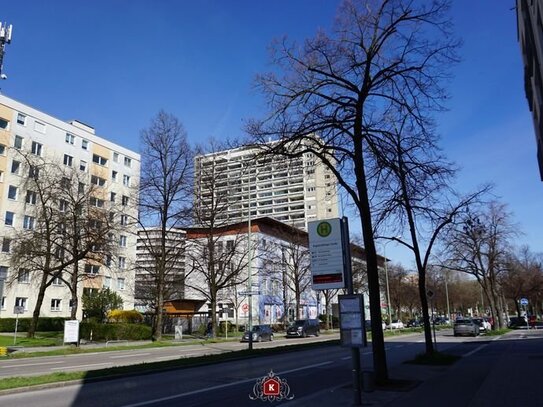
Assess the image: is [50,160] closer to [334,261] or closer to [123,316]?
[123,316]

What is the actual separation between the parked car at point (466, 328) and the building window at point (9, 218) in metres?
46.6

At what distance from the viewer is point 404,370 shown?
15992mm

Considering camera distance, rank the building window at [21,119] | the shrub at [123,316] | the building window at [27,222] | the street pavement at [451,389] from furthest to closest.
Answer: the building window at [21,119] → the building window at [27,222] → the shrub at [123,316] → the street pavement at [451,389]

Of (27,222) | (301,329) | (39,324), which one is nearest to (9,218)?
(27,222)

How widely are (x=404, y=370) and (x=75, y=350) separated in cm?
1944

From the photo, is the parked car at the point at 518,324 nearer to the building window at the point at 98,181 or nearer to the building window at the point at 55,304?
the building window at the point at 55,304

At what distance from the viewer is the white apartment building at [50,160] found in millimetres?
51469

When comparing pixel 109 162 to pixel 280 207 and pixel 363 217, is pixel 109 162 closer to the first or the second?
pixel 363 217

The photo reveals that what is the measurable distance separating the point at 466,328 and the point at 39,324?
132ft

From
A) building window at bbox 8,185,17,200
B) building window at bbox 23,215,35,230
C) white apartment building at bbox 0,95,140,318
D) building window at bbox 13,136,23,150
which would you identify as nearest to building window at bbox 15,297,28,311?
white apartment building at bbox 0,95,140,318

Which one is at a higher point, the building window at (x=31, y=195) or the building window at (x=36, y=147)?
the building window at (x=36, y=147)

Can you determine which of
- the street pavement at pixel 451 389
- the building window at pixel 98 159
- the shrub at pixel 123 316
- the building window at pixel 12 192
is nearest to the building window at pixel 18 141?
the building window at pixel 12 192

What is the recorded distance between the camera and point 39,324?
160 ft

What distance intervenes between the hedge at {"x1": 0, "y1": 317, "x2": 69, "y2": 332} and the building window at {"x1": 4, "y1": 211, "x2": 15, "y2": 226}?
11.2 m
